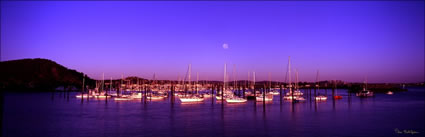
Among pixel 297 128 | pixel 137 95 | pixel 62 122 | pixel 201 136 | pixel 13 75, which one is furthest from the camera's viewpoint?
pixel 13 75

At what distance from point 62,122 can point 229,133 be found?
21.1m

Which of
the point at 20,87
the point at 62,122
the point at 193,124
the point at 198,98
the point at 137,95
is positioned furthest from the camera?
the point at 20,87

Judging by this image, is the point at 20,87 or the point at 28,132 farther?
the point at 20,87

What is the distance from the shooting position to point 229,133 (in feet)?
93.3

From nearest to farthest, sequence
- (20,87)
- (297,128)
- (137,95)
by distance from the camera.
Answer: (297,128), (137,95), (20,87)

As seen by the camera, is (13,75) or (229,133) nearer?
(229,133)

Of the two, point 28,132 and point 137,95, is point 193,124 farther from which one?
point 137,95

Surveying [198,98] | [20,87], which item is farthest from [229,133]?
[20,87]

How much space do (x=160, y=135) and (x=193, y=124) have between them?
7.31 metres

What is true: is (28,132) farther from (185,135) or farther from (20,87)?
(20,87)

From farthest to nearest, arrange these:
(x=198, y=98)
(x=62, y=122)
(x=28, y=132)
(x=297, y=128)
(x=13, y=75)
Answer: (x=13, y=75) < (x=198, y=98) < (x=62, y=122) < (x=297, y=128) < (x=28, y=132)

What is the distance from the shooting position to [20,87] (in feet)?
473

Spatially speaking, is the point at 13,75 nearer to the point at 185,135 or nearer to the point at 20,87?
the point at 20,87

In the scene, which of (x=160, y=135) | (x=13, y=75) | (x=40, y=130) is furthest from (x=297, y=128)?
(x=13, y=75)
